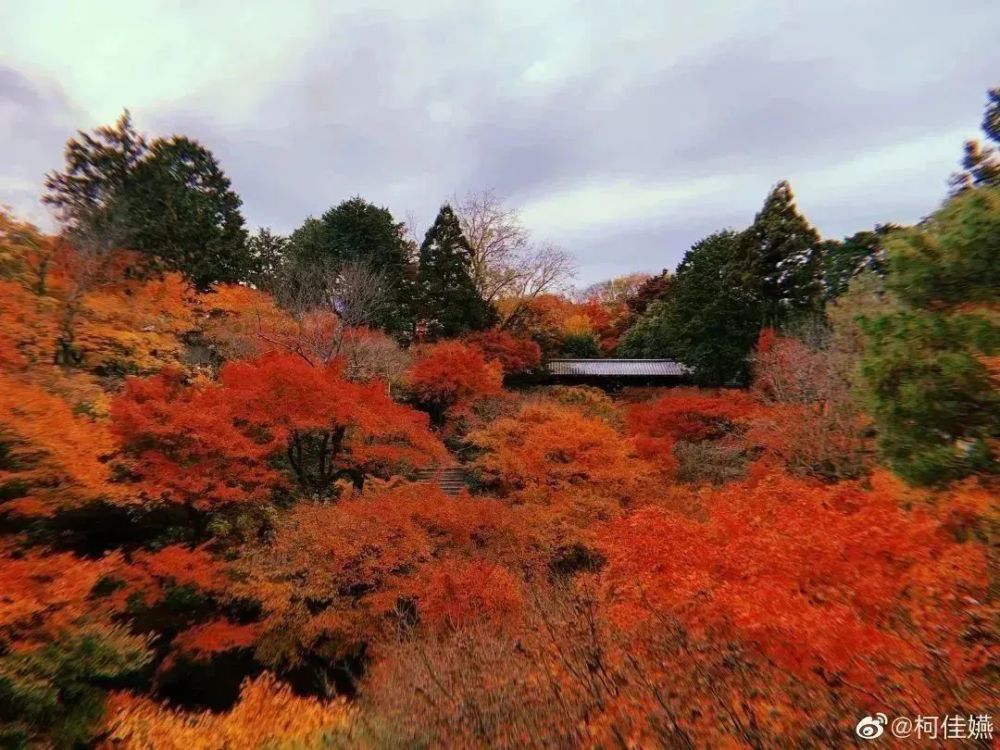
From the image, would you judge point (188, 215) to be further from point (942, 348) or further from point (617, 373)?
point (942, 348)

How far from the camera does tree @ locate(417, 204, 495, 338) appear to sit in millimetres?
26781

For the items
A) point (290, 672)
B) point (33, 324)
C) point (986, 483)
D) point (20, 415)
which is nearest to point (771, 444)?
point (986, 483)

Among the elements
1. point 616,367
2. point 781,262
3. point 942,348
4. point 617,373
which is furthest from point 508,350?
point 942,348

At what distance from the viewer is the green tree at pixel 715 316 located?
2380cm

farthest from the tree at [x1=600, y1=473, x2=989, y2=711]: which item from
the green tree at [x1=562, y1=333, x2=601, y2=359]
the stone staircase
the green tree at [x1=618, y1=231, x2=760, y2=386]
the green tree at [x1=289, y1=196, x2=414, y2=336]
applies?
the green tree at [x1=562, y1=333, x2=601, y2=359]

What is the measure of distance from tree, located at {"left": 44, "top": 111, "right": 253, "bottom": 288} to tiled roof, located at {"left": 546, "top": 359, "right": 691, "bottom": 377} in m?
17.6

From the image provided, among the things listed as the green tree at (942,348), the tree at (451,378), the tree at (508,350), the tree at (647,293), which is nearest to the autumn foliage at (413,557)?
the green tree at (942,348)

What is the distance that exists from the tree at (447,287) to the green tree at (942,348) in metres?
19.8

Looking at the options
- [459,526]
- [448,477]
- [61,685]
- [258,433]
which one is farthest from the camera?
[448,477]

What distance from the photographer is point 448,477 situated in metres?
19.9

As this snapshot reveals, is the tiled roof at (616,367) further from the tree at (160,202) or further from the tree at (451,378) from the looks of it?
the tree at (160,202)

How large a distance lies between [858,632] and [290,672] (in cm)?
1100

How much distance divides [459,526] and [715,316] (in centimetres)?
1762

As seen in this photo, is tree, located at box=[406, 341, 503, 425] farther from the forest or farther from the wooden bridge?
the wooden bridge
